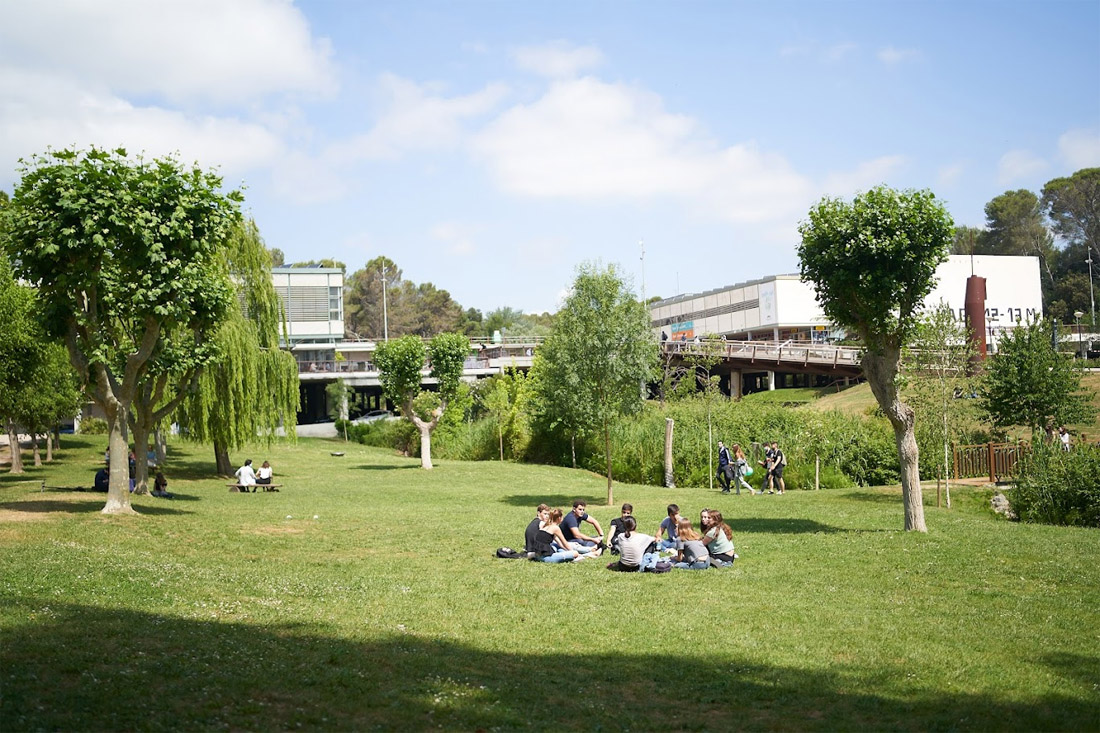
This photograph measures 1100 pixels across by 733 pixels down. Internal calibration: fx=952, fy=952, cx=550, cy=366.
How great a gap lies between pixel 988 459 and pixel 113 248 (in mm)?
24802

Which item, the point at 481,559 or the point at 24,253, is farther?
the point at 24,253

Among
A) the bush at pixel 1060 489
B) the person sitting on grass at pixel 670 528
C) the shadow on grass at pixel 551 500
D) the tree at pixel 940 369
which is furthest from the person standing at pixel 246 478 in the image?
the bush at pixel 1060 489

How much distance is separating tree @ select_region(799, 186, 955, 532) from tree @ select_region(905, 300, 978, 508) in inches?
282

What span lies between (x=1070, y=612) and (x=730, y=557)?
199 inches

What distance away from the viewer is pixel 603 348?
87.4 feet

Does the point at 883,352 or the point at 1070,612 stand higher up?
the point at 883,352

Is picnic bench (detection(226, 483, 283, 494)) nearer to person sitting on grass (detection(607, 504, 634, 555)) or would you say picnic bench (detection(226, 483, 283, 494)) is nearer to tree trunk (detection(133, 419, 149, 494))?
tree trunk (detection(133, 419, 149, 494))

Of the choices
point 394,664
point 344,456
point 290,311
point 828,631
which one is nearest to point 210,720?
point 394,664

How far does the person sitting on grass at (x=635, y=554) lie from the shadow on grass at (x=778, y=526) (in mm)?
5183

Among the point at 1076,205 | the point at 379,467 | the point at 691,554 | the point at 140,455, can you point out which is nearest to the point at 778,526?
the point at 691,554

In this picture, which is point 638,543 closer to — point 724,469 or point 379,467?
point 724,469

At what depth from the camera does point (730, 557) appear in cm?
1497

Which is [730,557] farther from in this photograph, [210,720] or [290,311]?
[290,311]

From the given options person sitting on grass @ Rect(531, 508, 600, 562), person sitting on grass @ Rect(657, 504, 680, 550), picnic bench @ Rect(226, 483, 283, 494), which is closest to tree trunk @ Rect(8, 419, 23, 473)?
picnic bench @ Rect(226, 483, 283, 494)
